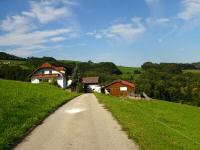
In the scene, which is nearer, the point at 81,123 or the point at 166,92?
the point at 81,123

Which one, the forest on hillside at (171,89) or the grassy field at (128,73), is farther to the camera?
the grassy field at (128,73)

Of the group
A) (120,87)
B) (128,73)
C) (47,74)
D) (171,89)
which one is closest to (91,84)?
(120,87)

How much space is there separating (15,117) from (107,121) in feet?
16.4

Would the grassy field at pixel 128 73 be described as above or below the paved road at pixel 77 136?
above

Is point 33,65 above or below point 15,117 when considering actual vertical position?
above

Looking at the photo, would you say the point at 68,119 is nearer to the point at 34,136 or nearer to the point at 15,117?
the point at 15,117

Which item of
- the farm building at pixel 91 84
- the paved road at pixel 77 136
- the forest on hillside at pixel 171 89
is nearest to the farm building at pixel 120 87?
the farm building at pixel 91 84

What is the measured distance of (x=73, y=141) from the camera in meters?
13.5

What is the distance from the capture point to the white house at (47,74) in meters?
96.3

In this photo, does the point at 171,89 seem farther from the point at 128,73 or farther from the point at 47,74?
the point at 128,73

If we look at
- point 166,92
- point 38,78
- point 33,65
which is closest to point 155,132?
point 38,78

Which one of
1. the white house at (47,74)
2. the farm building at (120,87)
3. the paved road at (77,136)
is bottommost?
the paved road at (77,136)

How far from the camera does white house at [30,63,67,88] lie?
9631cm

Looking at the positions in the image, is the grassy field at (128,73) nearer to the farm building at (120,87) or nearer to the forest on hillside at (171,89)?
the forest on hillside at (171,89)
